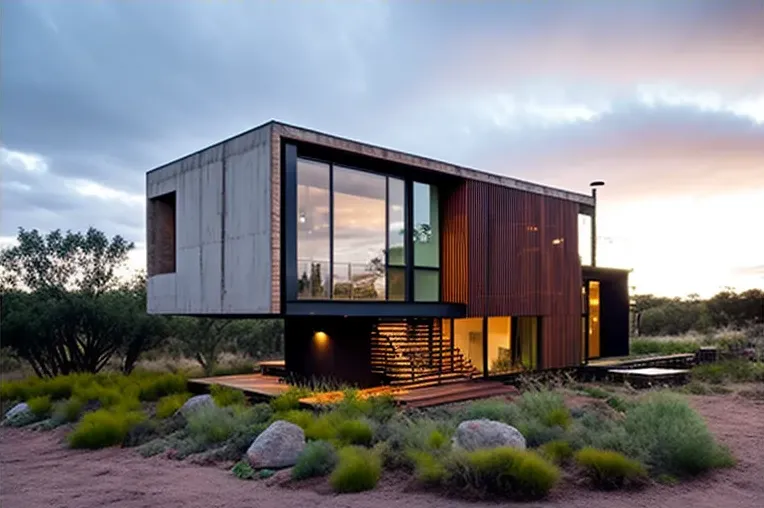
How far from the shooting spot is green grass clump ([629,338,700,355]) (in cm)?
1922

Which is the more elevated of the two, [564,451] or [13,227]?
[13,227]

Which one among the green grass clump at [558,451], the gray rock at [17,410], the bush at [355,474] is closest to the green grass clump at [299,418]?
the bush at [355,474]

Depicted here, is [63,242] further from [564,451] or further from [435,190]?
[564,451]

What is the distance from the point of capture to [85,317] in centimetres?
1499

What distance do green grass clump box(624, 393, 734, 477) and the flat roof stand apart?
20.1 feet

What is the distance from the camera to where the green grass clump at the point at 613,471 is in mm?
5477

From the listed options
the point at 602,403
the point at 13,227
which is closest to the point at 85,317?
the point at 13,227

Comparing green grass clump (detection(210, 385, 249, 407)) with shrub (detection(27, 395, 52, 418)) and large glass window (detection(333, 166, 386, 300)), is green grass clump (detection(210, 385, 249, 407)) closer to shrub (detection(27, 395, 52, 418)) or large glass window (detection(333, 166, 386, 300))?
large glass window (detection(333, 166, 386, 300))

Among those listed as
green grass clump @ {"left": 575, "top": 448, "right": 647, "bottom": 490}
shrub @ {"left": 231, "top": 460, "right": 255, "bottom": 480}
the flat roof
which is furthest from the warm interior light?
green grass clump @ {"left": 575, "top": 448, "right": 647, "bottom": 490}

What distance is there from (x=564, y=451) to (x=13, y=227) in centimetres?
1533

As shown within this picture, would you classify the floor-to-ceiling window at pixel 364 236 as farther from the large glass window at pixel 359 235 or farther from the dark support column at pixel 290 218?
the dark support column at pixel 290 218

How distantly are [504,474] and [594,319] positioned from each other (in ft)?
43.8

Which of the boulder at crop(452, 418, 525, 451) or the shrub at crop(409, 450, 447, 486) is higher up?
the boulder at crop(452, 418, 525, 451)

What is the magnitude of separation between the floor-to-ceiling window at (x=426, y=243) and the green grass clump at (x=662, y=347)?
11.0m
